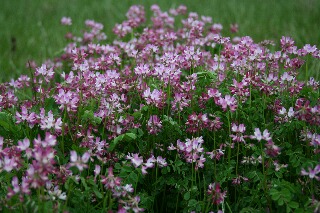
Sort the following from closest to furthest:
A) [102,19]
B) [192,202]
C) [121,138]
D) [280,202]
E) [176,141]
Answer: [280,202], [192,202], [121,138], [176,141], [102,19]

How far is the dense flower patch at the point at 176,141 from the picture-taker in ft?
7.39

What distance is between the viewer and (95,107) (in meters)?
2.83

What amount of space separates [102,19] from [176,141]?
4.23 meters

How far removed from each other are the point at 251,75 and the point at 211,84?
284mm

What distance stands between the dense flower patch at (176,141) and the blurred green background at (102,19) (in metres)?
1.60

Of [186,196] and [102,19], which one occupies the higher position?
[102,19]

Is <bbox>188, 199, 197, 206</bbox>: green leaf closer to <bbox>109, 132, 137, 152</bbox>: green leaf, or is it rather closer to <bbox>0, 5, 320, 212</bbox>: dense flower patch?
<bbox>0, 5, 320, 212</bbox>: dense flower patch

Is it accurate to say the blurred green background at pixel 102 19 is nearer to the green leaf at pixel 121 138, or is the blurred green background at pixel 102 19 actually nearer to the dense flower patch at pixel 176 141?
the dense flower patch at pixel 176 141

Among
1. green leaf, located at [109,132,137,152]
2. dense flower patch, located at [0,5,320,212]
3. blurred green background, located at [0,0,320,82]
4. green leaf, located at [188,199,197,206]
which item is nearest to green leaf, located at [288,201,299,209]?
dense flower patch, located at [0,5,320,212]

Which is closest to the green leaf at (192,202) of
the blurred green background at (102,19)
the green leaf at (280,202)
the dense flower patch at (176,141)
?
the dense flower patch at (176,141)

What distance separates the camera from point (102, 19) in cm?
657

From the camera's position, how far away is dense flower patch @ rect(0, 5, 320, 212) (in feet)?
7.39

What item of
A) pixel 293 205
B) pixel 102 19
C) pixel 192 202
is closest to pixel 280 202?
pixel 293 205

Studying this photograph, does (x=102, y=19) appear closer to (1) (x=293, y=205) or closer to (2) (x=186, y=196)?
(2) (x=186, y=196)
